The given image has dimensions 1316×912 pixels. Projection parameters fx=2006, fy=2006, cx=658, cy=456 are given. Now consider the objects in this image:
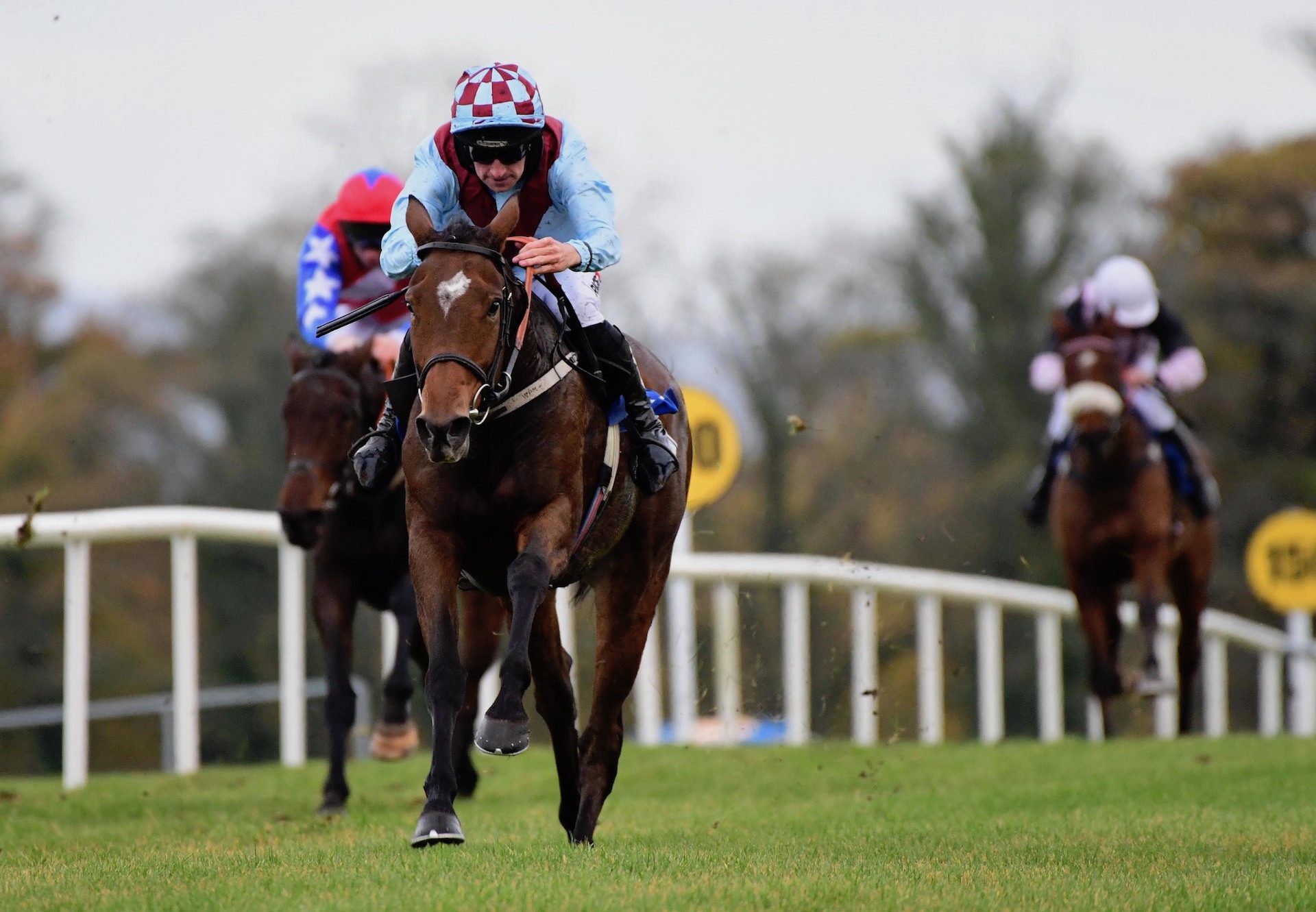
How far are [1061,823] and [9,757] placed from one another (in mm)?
14287

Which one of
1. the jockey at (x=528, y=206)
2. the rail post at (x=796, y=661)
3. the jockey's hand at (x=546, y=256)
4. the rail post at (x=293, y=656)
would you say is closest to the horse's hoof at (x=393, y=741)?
the rail post at (x=293, y=656)

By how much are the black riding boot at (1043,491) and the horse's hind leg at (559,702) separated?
246 inches

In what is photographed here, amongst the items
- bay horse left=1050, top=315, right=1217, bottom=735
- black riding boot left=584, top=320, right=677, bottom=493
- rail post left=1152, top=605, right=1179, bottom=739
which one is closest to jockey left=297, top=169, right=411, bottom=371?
black riding boot left=584, top=320, right=677, bottom=493

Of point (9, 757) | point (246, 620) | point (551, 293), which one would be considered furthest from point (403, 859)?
point (246, 620)

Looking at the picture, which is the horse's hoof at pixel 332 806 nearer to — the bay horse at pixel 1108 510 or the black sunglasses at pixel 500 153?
the black sunglasses at pixel 500 153

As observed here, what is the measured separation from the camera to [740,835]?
6785mm

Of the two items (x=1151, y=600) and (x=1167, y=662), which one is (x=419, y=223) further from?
(x=1167, y=662)

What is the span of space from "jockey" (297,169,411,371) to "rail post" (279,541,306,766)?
2208 millimetres

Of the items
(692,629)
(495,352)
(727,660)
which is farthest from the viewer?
(692,629)

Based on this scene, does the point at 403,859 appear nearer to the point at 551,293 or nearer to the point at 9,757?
the point at 551,293

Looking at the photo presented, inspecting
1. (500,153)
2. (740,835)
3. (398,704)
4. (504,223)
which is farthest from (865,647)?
(504,223)

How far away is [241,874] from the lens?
5.33 meters

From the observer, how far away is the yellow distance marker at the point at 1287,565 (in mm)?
19859

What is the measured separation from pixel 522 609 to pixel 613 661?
1076 millimetres
